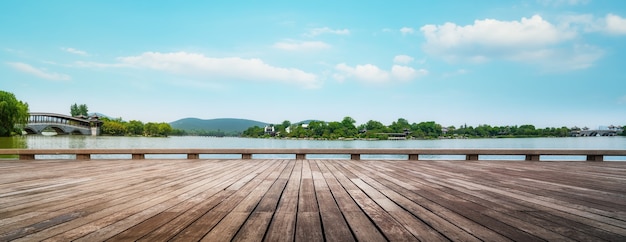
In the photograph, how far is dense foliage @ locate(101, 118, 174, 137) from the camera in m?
84.9

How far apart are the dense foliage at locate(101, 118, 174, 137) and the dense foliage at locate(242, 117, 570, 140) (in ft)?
103

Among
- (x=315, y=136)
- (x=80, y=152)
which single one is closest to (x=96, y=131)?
(x=315, y=136)

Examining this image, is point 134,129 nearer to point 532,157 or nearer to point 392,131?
point 392,131

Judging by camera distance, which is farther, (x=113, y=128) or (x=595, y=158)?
(x=113, y=128)

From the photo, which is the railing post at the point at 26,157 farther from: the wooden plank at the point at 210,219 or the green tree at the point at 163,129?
the green tree at the point at 163,129

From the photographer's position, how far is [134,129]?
3420 inches

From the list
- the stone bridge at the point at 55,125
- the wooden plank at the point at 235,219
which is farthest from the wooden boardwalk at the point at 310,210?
the stone bridge at the point at 55,125

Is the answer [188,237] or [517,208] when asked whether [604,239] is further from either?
[188,237]

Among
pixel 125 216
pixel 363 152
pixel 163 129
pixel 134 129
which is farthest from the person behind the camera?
pixel 134 129

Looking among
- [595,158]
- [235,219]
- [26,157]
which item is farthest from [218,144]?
[235,219]

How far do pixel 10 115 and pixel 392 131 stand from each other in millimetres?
79420

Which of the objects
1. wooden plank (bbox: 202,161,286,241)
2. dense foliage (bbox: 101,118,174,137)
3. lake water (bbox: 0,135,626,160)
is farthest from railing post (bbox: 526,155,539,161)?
dense foliage (bbox: 101,118,174,137)

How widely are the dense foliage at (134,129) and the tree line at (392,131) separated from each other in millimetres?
31193

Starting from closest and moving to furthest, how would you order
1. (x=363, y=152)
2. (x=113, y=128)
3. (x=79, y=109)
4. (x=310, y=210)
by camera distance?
(x=310, y=210) → (x=363, y=152) → (x=113, y=128) → (x=79, y=109)
